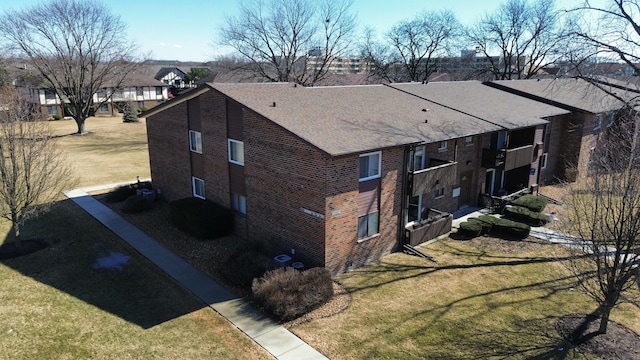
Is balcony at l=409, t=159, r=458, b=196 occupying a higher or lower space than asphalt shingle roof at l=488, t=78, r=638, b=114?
lower

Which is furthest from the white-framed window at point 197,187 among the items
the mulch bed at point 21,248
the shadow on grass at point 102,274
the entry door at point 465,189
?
the entry door at point 465,189

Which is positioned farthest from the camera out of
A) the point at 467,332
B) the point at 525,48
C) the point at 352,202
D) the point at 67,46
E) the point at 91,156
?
the point at 525,48

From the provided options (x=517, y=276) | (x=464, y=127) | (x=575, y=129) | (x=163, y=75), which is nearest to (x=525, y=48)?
(x=575, y=129)

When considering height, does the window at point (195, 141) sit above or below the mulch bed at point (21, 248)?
above

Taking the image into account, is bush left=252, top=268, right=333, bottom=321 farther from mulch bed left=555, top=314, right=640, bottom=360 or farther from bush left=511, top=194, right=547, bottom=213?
bush left=511, top=194, right=547, bottom=213

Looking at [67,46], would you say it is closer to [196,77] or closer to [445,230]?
[445,230]

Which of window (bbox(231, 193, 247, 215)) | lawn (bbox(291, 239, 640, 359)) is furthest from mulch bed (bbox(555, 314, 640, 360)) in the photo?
window (bbox(231, 193, 247, 215))

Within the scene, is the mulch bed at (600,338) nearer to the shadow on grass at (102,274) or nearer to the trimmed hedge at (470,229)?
the trimmed hedge at (470,229)
